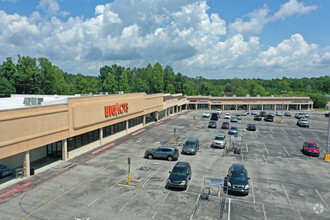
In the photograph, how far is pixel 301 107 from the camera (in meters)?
102

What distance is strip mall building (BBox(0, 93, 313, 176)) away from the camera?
74.5ft

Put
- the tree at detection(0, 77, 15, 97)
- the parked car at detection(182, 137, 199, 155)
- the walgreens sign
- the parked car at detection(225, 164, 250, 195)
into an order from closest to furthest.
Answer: the parked car at detection(225, 164, 250, 195), the parked car at detection(182, 137, 199, 155), the walgreens sign, the tree at detection(0, 77, 15, 97)

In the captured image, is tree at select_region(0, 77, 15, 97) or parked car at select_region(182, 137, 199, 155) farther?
tree at select_region(0, 77, 15, 97)

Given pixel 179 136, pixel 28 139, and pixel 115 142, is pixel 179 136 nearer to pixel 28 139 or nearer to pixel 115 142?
pixel 115 142

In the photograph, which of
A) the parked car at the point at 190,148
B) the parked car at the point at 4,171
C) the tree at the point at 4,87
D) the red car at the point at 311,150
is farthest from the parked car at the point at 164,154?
the tree at the point at 4,87

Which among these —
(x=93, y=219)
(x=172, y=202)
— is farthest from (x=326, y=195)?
(x=93, y=219)

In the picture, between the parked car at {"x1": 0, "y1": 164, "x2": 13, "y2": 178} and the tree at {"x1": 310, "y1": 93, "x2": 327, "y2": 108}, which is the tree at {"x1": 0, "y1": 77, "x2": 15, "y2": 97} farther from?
the tree at {"x1": 310, "y1": 93, "x2": 327, "y2": 108}

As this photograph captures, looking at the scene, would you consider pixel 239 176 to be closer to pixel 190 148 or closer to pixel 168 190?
pixel 168 190

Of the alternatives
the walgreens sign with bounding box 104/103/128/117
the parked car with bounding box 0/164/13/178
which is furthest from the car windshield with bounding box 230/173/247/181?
the walgreens sign with bounding box 104/103/128/117

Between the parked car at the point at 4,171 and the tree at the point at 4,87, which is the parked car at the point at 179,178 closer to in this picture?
the parked car at the point at 4,171

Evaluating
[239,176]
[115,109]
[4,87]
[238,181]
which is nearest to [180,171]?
[238,181]

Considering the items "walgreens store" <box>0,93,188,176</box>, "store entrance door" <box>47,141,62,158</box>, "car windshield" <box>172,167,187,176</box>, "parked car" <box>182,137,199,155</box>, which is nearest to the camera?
"car windshield" <box>172,167,187,176</box>

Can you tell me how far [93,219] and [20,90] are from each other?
3079 inches

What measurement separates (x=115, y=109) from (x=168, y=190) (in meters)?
22.6
